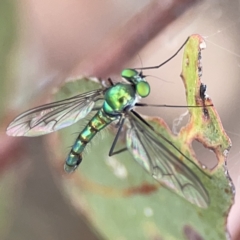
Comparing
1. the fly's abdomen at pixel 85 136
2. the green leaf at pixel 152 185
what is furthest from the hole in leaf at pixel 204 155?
the fly's abdomen at pixel 85 136

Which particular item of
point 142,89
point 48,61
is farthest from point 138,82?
point 48,61

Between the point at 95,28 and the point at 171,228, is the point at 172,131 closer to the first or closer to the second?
the point at 171,228

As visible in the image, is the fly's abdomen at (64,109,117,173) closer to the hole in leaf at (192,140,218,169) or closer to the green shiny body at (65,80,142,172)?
the green shiny body at (65,80,142,172)

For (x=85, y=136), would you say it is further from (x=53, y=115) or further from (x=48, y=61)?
(x=48, y=61)

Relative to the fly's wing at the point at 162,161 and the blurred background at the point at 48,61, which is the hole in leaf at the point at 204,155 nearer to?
the fly's wing at the point at 162,161

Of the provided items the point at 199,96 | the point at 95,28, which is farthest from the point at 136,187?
the point at 95,28

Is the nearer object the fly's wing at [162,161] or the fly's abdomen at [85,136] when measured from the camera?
the fly's wing at [162,161]

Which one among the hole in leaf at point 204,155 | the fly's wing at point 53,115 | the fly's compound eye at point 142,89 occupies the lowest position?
the hole in leaf at point 204,155
